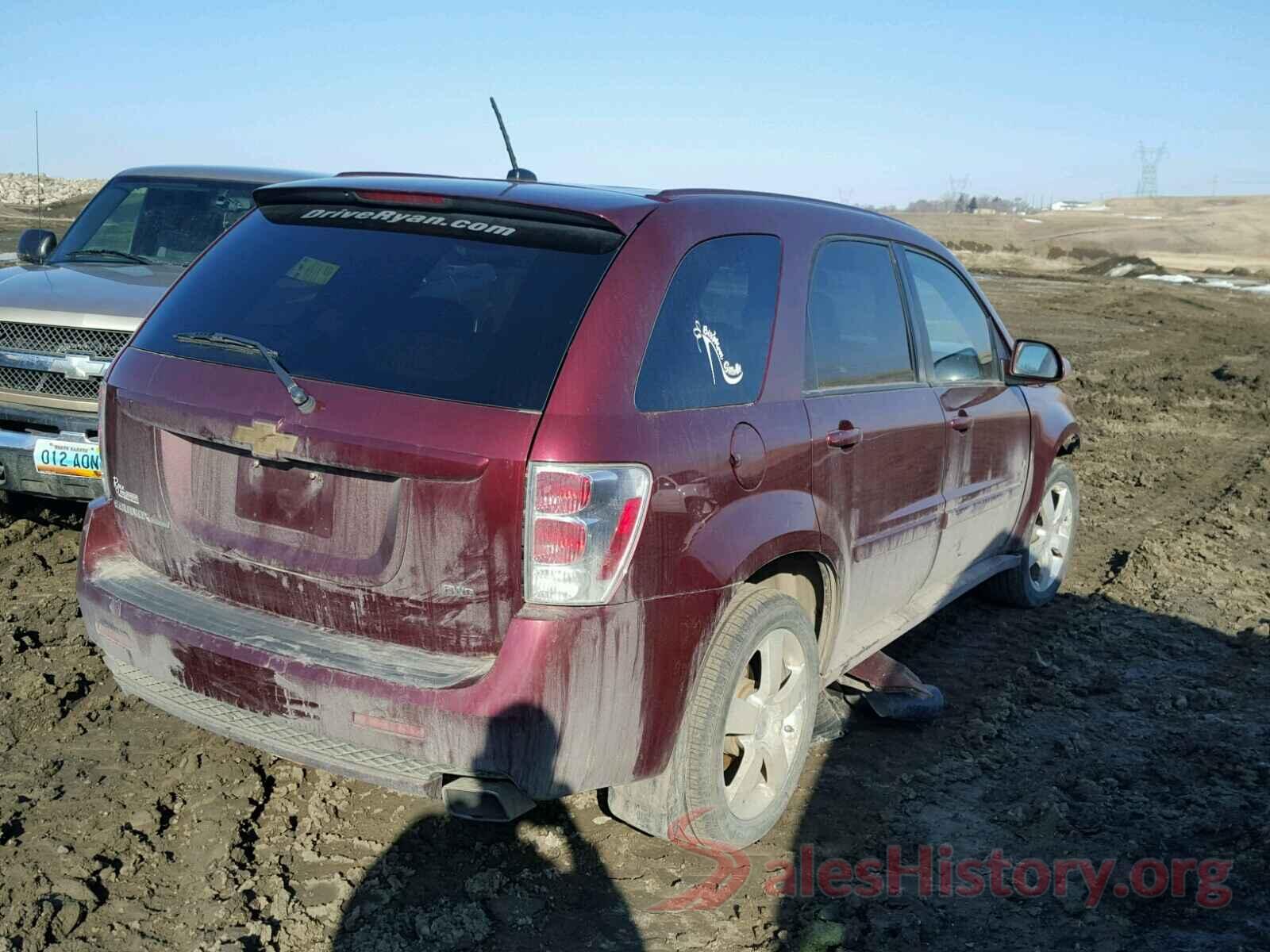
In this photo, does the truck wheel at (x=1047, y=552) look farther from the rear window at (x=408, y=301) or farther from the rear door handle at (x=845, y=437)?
the rear window at (x=408, y=301)

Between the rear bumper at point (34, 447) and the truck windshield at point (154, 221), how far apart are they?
173 cm

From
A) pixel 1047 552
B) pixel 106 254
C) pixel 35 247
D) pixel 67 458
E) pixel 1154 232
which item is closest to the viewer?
pixel 67 458

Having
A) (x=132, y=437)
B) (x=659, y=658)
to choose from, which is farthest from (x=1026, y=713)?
(x=132, y=437)

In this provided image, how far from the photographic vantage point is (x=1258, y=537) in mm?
7961

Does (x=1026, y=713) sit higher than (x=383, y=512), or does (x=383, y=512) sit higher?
(x=383, y=512)

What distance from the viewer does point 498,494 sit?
2.90 m

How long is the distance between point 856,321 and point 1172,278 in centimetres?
3406

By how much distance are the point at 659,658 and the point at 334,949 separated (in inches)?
43.6

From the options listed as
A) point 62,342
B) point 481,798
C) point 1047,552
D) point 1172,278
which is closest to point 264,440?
point 481,798

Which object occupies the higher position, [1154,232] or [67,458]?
[1154,232]

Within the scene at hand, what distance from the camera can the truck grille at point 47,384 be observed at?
5.88 meters

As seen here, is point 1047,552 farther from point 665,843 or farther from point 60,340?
point 60,340

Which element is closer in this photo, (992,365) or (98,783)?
(98,783)

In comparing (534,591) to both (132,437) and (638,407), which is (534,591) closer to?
(638,407)
